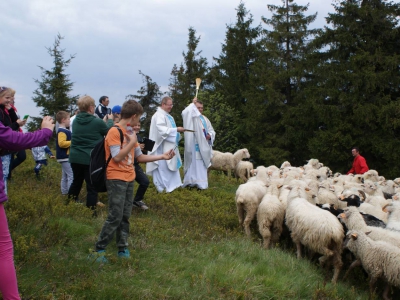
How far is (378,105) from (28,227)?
19.9 m

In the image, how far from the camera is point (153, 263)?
14.9 feet

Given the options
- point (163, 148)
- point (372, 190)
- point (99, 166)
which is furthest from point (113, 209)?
point (372, 190)

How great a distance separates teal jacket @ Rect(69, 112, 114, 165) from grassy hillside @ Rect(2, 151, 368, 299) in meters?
0.78

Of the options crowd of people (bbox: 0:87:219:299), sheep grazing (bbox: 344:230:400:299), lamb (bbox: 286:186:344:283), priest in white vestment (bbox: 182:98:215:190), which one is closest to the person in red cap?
crowd of people (bbox: 0:87:219:299)

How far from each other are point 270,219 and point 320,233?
1.21m

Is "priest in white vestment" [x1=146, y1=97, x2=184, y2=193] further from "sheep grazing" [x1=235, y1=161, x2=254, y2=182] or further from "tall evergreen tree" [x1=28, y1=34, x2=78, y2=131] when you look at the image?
"tall evergreen tree" [x1=28, y1=34, x2=78, y2=131]

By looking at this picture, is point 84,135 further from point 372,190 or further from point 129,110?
point 372,190

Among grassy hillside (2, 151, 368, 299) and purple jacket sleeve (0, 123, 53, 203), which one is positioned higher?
purple jacket sleeve (0, 123, 53, 203)

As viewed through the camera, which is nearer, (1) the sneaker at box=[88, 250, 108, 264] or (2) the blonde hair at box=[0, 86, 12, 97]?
(2) the blonde hair at box=[0, 86, 12, 97]

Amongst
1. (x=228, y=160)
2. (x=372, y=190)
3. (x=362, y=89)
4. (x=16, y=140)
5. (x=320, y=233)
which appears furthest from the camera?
(x=362, y=89)

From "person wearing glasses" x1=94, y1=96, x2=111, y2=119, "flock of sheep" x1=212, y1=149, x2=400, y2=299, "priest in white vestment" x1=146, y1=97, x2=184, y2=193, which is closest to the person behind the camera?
"flock of sheep" x1=212, y1=149, x2=400, y2=299

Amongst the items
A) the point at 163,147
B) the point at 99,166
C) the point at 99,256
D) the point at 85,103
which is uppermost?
the point at 85,103

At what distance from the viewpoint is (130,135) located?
4.37 m

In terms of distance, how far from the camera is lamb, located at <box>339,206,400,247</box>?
17.6 ft
